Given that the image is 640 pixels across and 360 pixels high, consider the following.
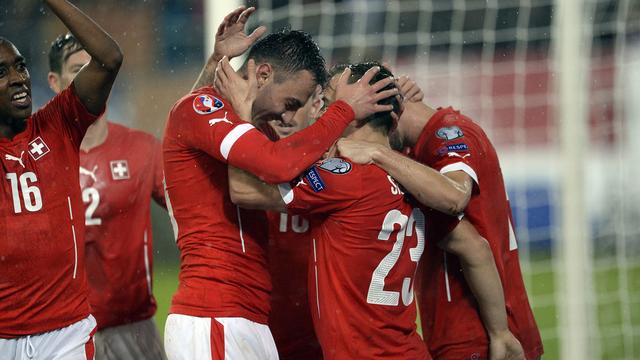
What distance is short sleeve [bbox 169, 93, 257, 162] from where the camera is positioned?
12.5 feet

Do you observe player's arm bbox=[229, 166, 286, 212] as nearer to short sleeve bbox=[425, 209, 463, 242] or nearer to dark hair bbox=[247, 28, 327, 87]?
dark hair bbox=[247, 28, 327, 87]

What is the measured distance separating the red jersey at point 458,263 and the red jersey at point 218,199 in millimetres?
574

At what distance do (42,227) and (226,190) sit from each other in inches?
31.7

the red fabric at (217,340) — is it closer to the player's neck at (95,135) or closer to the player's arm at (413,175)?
the player's arm at (413,175)

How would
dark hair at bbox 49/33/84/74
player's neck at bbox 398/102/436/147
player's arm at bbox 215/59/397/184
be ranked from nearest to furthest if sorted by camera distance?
player's arm at bbox 215/59/397/184 → player's neck at bbox 398/102/436/147 → dark hair at bbox 49/33/84/74

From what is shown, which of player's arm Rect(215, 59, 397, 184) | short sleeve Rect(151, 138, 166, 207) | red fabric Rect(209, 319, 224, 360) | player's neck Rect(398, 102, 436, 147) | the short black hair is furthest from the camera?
short sleeve Rect(151, 138, 166, 207)

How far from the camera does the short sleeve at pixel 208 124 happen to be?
382cm

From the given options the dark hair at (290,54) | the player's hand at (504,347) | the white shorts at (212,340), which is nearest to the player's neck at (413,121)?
the dark hair at (290,54)

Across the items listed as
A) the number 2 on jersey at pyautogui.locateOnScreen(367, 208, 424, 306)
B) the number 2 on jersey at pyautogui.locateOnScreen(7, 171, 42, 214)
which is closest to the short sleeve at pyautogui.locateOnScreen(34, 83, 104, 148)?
the number 2 on jersey at pyautogui.locateOnScreen(7, 171, 42, 214)

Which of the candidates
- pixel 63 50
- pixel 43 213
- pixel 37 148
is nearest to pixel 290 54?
pixel 37 148

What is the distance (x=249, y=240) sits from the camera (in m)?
4.08

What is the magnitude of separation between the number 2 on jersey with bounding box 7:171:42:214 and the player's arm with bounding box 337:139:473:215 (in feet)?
4.33

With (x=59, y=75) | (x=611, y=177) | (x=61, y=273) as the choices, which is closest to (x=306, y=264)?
(x=61, y=273)

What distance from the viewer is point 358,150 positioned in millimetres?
3867
